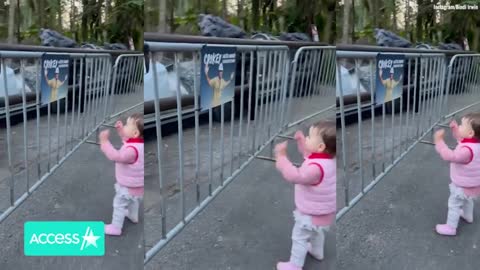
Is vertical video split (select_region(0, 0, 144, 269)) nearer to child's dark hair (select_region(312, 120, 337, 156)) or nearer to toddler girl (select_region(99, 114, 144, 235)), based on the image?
toddler girl (select_region(99, 114, 144, 235))

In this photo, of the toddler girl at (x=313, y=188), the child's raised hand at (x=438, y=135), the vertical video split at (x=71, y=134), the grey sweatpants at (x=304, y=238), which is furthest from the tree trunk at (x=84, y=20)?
the child's raised hand at (x=438, y=135)

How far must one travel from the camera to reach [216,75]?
1.09 meters

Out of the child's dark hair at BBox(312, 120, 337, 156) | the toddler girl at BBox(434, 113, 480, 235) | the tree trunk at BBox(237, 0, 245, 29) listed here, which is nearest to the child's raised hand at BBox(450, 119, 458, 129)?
the toddler girl at BBox(434, 113, 480, 235)

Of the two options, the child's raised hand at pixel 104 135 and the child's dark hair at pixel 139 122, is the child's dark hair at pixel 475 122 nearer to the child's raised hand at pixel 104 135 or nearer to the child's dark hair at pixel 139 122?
the child's dark hair at pixel 139 122

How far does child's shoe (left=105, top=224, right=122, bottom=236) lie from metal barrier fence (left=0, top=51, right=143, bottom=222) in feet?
0.74

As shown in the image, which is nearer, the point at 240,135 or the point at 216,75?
the point at 216,75

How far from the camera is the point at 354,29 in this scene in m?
1.09

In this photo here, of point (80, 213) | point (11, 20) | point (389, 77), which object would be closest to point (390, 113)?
point (389, 77)

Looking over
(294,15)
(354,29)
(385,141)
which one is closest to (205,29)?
(294,15)

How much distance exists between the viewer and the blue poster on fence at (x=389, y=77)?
3.61ft

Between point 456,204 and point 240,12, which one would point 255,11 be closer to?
point 240,12

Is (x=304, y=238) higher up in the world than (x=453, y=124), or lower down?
lower down

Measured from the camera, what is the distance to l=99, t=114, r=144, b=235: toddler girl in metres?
1.16

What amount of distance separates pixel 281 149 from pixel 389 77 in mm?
293
